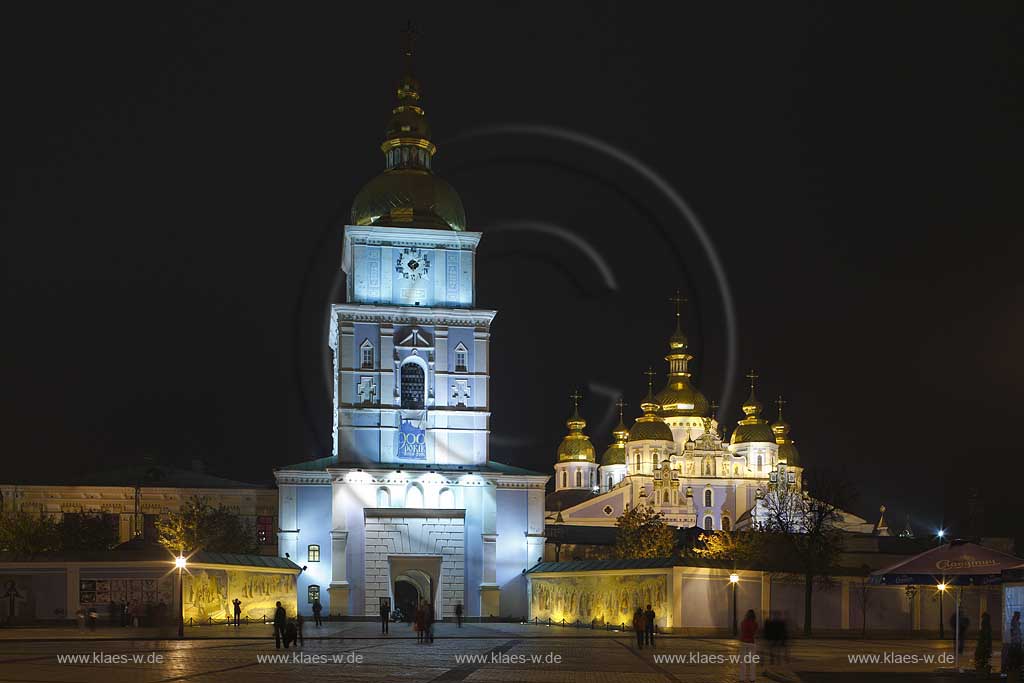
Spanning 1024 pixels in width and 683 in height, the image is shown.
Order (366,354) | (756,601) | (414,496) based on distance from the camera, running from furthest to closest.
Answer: (366,354)
(414,496)
(756,601)

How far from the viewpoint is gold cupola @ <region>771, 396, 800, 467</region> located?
134m

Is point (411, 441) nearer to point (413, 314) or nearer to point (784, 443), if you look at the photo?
point (413, 314)

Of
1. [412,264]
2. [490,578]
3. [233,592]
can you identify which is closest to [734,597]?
[490,578]

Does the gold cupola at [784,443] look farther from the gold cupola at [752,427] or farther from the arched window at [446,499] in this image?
the arched window at [446,499]

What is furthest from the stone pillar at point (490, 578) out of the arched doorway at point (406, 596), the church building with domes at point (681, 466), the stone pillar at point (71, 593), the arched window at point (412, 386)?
the church building with domes at point (681, 466)

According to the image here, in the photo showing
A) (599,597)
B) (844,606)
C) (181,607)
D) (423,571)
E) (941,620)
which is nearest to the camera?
(181,607)

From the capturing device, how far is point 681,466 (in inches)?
4919

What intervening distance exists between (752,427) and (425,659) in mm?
94950

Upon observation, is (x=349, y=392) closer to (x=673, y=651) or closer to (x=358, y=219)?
(x=358, y=219)

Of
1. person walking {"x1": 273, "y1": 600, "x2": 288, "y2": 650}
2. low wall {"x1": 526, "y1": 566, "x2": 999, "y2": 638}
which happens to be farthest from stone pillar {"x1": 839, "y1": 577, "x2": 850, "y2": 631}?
person walking {"x1": 273, "y1": 600, "x2": 288, "y2": 650}

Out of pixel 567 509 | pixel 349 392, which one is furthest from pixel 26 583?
pixel 567 509

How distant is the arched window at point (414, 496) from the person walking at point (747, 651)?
45396 mm

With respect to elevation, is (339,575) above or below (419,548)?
below

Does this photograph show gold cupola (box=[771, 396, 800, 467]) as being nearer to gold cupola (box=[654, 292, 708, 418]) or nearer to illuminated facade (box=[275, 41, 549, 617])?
gold cupola (box=[654, 292, 708, 418])
